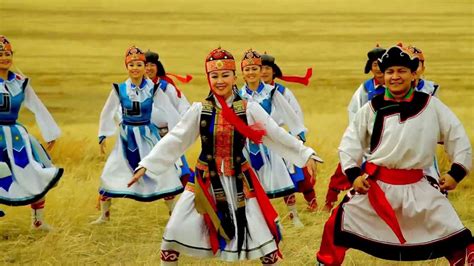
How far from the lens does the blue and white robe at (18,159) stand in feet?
18.2

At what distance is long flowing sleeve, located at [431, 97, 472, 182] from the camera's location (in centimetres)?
402

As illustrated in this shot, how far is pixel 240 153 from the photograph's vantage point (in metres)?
4.16

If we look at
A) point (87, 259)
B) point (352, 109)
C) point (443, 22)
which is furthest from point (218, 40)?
point (87, 259)

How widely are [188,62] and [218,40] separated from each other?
419 millimetres

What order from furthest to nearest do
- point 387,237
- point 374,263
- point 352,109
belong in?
point 352,109 → point 374,263 → point 387,237

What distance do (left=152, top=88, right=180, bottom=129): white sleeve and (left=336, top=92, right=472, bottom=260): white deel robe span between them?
2510mm

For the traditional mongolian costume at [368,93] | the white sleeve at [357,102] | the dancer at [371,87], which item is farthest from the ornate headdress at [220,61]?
the white sleeve at [357,102]

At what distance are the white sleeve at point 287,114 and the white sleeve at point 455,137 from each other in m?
1.87

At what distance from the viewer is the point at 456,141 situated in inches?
158

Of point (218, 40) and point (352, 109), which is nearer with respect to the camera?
point (352, 109)

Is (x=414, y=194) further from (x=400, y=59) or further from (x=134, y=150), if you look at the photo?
(x=134, y=150)

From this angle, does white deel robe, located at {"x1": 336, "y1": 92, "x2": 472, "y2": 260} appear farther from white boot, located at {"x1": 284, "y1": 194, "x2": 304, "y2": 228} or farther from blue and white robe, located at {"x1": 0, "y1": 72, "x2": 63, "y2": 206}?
blue and white robe, located at {"x1": 0, "y1": 72, "x2": 63, "y2": 206}

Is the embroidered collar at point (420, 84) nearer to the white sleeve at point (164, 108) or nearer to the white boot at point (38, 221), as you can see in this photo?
the white sleeve at point (164, 108)

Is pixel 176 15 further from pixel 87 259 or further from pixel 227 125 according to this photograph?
pixel 227 125
